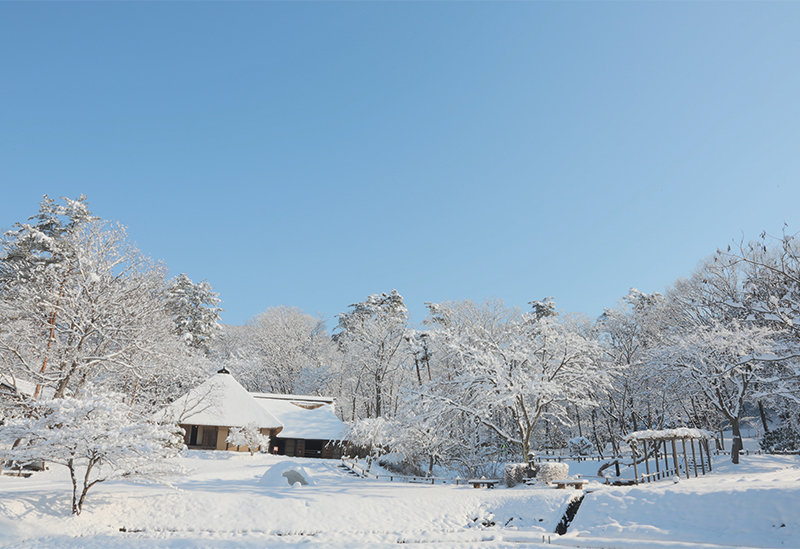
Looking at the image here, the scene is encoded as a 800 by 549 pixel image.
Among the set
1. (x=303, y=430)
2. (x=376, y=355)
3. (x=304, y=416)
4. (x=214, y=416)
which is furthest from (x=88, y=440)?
(x=376, y=355)

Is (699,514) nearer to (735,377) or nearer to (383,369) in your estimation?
(735,377)

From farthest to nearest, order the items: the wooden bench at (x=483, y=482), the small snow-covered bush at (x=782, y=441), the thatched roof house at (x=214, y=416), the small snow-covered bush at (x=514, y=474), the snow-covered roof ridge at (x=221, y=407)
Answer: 1. the thatched roof house at (x=214, y=416)
2. the snow-covered roof ridge at (x=221, y=407)
3. the small snow-covered bush at (x=782, y=441)
4. the small snow-covered bush at (x=514, y=474)
5. the wooden bench at (x=483, y=482)

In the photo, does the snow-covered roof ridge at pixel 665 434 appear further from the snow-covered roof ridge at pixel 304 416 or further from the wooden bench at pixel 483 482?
the snow-covered roof ridge at pixel 304 416

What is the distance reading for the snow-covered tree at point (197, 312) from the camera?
44.2 m

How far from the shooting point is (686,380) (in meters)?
29.1

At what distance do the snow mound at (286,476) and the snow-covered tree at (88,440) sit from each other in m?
5.65

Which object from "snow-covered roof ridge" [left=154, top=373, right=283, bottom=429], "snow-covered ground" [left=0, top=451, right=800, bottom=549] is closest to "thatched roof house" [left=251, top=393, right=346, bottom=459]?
"snow-covered roof ridge" [left=154, top=373, right=283, bottom=429]

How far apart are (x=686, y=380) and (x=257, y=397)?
33215 millimetres

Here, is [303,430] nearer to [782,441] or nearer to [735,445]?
[735,445]

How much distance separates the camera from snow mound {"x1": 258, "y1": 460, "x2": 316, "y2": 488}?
20.8 meters

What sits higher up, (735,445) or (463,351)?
(463,351)

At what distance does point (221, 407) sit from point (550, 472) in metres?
23.9

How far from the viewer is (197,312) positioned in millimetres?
46594

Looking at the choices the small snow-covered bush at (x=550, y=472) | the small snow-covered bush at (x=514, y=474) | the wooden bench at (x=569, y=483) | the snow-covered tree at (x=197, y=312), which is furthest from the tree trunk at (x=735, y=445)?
the snow-covered tree at (x=197, y=312)
